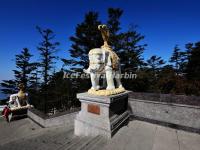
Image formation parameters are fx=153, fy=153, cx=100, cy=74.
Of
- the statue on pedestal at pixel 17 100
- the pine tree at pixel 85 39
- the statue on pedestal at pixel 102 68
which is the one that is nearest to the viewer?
the statue on pedestal at pixel 102 68

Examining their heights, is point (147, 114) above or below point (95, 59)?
below

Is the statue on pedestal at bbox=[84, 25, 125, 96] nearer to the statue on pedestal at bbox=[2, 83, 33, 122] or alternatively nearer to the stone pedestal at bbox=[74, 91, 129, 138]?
the stone pedestal at bbox=[74, 91, 129, 138]

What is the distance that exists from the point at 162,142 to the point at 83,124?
2493 millimetres

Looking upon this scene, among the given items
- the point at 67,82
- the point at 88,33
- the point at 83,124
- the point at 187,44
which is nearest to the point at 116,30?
the point at 88,33

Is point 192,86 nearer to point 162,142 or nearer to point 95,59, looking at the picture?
point 162,142

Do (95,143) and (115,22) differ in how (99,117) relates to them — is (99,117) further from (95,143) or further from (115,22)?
(115,22)

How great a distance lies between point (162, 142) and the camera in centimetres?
426

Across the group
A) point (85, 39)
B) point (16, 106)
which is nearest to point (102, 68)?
point (16, 106)

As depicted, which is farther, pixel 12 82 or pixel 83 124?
pixel 12 82

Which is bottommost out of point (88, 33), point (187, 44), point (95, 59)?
point (95, 59)

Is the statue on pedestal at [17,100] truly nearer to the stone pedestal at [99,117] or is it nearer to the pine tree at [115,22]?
the stone pedestal at [99,117]

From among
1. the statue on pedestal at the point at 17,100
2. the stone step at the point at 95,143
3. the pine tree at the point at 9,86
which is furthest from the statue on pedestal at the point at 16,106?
the pine tree at the point at 9,86

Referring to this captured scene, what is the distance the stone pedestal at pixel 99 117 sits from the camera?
15.4ft

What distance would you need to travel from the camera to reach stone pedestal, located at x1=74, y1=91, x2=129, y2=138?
4.68m
